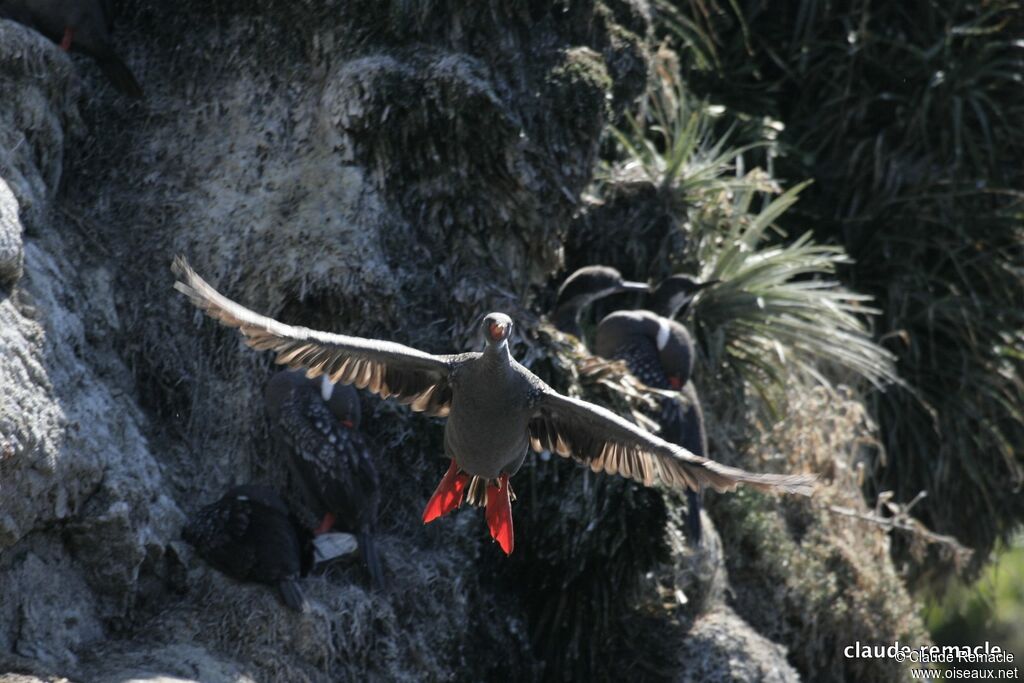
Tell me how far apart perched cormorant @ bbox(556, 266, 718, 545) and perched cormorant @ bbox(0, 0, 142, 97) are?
2666 millimetres

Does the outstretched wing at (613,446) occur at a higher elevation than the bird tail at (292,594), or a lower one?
higher

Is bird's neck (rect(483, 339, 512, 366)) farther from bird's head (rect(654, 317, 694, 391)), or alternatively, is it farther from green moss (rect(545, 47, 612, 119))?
green moss (rect(545, 47, 612, 119))

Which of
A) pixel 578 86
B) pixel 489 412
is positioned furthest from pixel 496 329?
pixel 578 86

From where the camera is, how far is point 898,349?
9.85 meters

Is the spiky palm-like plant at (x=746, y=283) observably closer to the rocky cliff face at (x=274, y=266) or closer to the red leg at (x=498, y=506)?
the rocky cliff face at (x=274, y=266)

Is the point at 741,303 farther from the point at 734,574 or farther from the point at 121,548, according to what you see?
the point at 121,548

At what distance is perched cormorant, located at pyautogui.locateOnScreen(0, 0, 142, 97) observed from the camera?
21.8 feet

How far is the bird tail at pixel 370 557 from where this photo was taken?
6176 millimetres

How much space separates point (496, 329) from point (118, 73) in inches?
110

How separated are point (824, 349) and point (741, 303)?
21.7 inches

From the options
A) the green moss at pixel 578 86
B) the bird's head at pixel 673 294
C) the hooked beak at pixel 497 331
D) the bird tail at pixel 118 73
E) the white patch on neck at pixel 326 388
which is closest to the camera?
the hooked beak at pixel 497 331

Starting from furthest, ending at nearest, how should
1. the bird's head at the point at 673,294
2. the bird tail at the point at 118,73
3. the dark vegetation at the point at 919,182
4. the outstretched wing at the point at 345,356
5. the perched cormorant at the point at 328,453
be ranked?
the dark vegetation at the point at 919,182 < the bird's head at the point at 673,294 < the bird tail at the point at 118,73 < the perched cormorant at the point at 328,453 < the outstretched wing at the point at 345,356

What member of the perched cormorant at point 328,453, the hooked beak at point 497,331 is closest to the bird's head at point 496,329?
the hooked beak at point 497,331

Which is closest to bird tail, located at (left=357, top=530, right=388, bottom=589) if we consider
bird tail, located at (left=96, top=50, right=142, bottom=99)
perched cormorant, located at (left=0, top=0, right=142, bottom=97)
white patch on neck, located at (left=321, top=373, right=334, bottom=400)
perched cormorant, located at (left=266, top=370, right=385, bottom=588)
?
perched cormorant, located at (left=266, top=370, right=385, bottom=588)
